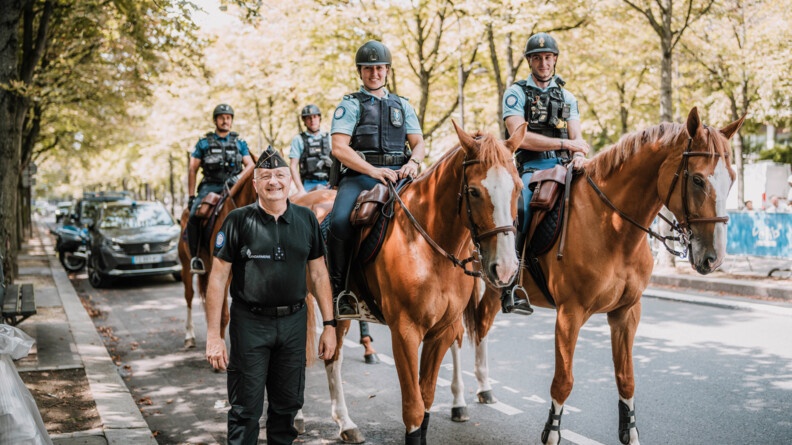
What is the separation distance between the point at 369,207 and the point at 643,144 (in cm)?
207

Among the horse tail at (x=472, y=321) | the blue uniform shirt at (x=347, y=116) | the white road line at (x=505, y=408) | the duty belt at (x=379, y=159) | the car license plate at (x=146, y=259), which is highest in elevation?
the blue uniform shirt at (x=347, y=116)

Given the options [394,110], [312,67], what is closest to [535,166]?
[394,110]

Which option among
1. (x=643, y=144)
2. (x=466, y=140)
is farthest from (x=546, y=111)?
(x=466, y=140)

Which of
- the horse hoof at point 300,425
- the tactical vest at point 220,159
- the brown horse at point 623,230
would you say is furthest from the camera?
the tactical vest at point 220,159

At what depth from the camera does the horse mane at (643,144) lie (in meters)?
4.63

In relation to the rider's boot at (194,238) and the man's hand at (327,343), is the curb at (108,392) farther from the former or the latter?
the man's hand at (327,343)

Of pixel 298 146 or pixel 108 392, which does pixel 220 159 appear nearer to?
pixel 298 146

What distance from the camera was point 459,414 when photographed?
6117mm

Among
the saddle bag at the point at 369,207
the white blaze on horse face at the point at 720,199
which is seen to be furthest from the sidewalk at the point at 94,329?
the white blaze on horse face at the point at 720,199

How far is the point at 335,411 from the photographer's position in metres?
5.85

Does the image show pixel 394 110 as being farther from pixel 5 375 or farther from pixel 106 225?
pixel 106 225

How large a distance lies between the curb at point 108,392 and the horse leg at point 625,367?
3.56 meters

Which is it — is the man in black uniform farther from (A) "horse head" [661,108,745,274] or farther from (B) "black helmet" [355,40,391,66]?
(A) "horse head" [661,108,745,274]

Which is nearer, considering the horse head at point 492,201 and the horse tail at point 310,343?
the horse head at point 492,201
